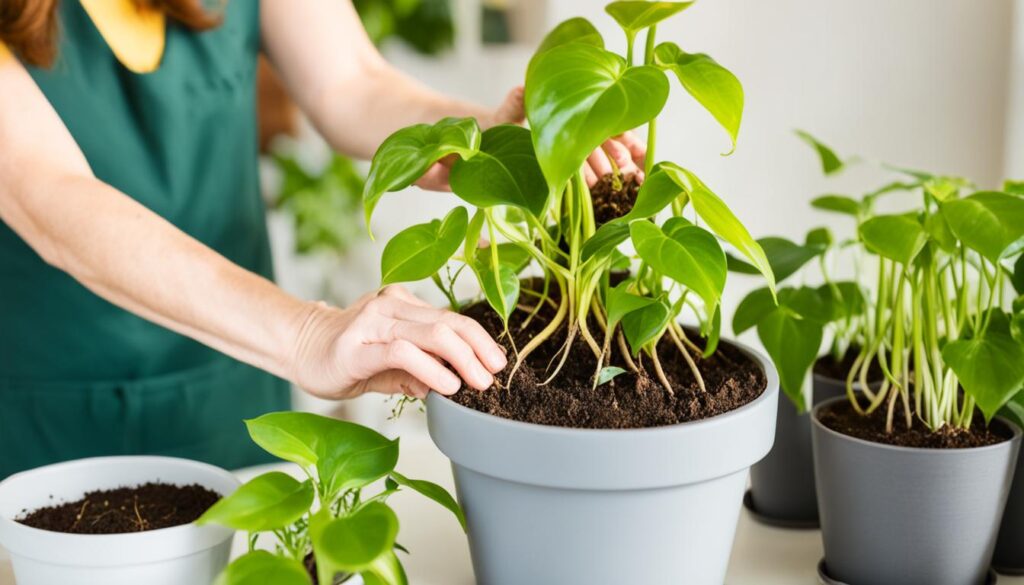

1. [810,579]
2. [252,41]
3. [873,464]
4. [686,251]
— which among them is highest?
[252,41]

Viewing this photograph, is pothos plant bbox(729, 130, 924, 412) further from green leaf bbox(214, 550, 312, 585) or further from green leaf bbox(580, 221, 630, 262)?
green leaf bbox(214, 550, 312, 585)

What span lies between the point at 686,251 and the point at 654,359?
0.45 feet

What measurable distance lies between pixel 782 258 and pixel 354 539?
0.48 metres

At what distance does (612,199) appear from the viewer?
34.2 inches

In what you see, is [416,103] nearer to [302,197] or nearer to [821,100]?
[821,100]

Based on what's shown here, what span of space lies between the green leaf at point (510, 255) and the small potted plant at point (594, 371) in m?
0.06

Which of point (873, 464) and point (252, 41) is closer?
point (873, 464)

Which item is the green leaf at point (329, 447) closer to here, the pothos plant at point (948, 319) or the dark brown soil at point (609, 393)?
the dark brown soil at point (609, 393)

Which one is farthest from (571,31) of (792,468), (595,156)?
(792,468)

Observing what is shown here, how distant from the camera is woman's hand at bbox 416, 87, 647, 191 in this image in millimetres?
959

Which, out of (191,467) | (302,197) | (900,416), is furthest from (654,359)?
(302,197)

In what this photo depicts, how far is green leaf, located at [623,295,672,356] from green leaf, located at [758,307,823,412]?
0.64 feet

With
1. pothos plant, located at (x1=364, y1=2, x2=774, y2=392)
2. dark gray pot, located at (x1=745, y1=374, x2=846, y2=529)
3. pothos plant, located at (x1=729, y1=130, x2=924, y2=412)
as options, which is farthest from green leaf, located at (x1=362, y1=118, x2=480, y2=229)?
dark gray pot, located at (x1=745, y1=374, x2=846, y2=529)

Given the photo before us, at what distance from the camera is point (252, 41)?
1429 mm
